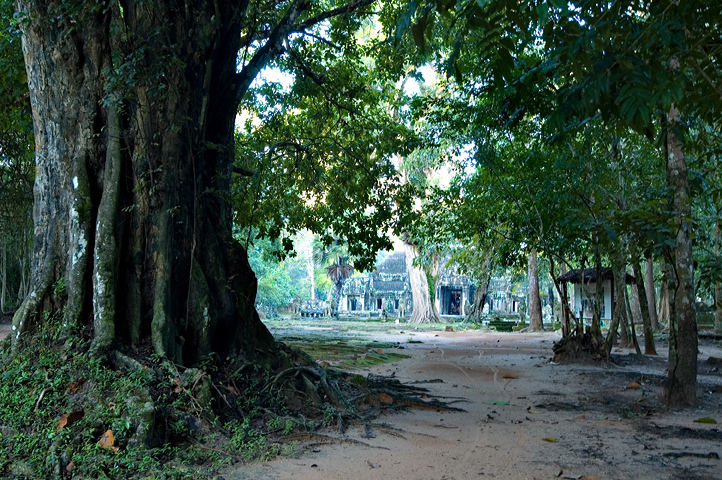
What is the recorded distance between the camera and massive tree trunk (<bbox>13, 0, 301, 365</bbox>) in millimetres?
5957

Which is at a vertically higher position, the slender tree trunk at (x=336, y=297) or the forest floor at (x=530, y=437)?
the slender tree trunk at (x=336, y=297)

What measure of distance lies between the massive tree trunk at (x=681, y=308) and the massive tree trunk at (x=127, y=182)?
535cm

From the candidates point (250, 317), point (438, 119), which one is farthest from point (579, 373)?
point (250, 317)

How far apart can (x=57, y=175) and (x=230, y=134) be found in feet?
7.55

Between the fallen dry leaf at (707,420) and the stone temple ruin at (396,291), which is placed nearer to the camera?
the fallen dry leaf at (707,420)

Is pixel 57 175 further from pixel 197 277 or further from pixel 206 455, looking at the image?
pixel 206 455

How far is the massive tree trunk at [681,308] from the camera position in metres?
7.33

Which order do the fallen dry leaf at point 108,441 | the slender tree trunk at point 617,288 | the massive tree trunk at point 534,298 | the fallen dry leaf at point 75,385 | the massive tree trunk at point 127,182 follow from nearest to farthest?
the fallen dry leaf at point 108,441 → the fallen dry leaf at point 75,385 → the massive tree trunk at point 127,182 → the slender tree trunk at point 617,288 → the massive tree trunk at point 534,298

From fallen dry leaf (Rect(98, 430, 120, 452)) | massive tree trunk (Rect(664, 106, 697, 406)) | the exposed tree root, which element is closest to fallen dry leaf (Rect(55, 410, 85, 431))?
fallen dry leaf (Rect(98, 430, 120, 452))

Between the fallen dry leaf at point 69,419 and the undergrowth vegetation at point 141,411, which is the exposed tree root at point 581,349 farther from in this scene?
the fallen dry leaf at point 69,419

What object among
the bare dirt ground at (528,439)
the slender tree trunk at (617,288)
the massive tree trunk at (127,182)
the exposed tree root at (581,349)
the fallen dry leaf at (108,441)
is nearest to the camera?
the fallen dry leaf at (108,441)

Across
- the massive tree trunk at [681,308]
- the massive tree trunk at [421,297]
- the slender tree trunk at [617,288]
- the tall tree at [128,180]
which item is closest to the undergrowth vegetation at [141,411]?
the tall tree at [128,180]

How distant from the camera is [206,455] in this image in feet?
15.4

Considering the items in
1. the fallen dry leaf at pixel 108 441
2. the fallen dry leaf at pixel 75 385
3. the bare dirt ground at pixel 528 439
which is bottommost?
the bare dirt ground at pixel 528 439
